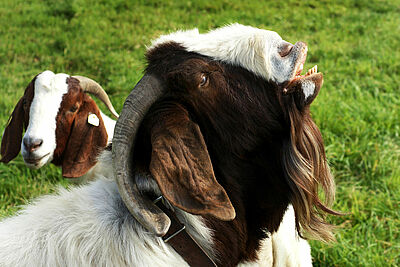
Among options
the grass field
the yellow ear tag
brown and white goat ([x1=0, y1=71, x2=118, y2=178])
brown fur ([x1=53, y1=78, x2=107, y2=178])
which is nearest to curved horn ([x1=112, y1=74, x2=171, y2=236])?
the grass field

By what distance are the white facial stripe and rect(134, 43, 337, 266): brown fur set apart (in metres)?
0.03

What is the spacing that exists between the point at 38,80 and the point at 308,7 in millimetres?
5889

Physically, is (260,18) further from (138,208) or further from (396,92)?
(138,208)

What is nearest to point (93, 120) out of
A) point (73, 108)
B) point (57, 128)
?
point (73, 108)

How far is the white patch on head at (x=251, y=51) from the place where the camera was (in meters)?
1.86

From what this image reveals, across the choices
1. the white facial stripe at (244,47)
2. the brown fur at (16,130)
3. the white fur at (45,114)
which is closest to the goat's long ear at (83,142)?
the white fur at (45,114)

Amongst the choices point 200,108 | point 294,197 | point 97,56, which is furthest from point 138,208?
point 97,56

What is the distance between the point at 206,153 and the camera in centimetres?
176

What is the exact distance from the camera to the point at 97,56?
6.63 meters

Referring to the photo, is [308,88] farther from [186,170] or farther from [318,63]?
[318,63]

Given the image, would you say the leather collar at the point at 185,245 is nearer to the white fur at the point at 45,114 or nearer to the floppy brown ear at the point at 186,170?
the floppy brown ear at the point at 186,170

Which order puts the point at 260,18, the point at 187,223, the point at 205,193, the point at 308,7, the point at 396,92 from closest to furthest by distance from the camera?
the point at 205,193
the point at 187,223
the point at 396,92
the point at 260,18
the point at 308,7

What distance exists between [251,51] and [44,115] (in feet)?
7.60

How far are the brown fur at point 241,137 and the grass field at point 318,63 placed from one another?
39 cm
